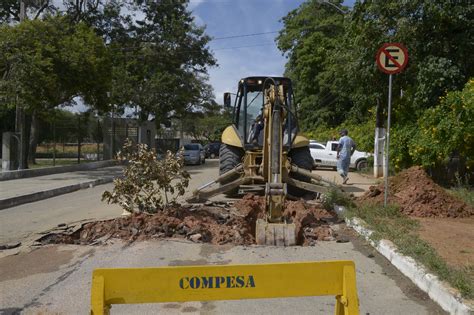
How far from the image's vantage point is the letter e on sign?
9.53 meters

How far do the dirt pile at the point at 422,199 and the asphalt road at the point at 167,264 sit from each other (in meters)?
1.92

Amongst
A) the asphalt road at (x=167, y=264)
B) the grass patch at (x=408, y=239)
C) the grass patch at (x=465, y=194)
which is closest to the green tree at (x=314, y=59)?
the grass patch at (x=465, y=194)

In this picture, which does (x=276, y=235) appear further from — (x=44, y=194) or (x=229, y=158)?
(x=44, y=194)

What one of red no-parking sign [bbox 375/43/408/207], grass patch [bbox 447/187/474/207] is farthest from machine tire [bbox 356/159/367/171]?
red no-parking sign [bbox 375/43/408/207]

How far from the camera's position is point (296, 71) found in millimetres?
42812

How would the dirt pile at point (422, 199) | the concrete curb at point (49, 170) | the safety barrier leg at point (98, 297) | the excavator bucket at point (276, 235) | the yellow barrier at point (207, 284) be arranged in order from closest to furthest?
the safety barrier leg at point (98, 297)
the yellow barrier at point (207, 284)
the excavator bucket at point (276, 235)
the dirt pile at point (422, 199)
the concrete curb at point (49, 170)

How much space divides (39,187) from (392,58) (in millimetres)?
11263

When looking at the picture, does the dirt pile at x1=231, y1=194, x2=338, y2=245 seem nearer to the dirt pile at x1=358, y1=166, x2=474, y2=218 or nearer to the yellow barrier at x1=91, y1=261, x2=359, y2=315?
the dirt pile at x1=358, y1=166, x2=474, y2=218

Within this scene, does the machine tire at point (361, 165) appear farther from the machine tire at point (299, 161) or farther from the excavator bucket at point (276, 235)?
the excavator bucket at point (276, 235)

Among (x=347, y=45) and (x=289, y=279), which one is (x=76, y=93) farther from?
(x=289, y=279)

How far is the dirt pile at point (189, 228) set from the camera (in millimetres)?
7746

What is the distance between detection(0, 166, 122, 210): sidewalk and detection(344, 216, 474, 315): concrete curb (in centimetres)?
933

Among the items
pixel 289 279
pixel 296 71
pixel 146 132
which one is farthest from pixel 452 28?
pixel 296 71

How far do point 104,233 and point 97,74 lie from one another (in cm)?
1371
